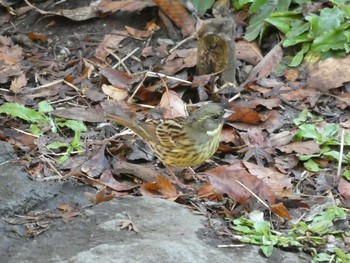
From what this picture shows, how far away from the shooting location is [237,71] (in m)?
8.46

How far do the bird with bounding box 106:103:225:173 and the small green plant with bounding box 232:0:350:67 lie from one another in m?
1.72

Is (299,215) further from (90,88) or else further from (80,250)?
(90,88)

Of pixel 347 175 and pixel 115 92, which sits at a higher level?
pixel 115 92

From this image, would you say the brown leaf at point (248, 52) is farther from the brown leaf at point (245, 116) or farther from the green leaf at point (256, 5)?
the brown leaf at point (245, 116)

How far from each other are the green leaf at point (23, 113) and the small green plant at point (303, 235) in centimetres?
248

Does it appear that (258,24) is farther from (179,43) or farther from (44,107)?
(44,107)

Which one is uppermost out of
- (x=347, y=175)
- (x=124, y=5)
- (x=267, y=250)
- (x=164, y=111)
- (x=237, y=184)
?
(x=124, y=5)

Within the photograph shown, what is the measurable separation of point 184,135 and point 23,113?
162 cm

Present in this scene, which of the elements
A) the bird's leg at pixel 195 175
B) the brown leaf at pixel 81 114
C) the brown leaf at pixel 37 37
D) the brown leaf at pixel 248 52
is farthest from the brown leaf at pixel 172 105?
the brown leaf at pixel 37 37

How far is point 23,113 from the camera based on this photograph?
7609 millimetres

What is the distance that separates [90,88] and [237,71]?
4.96ft

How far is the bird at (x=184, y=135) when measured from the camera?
22.5 ft

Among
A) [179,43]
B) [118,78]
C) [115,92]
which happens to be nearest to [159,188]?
[115,92]

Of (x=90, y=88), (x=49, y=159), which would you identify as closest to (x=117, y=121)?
(x=49, y=159)
